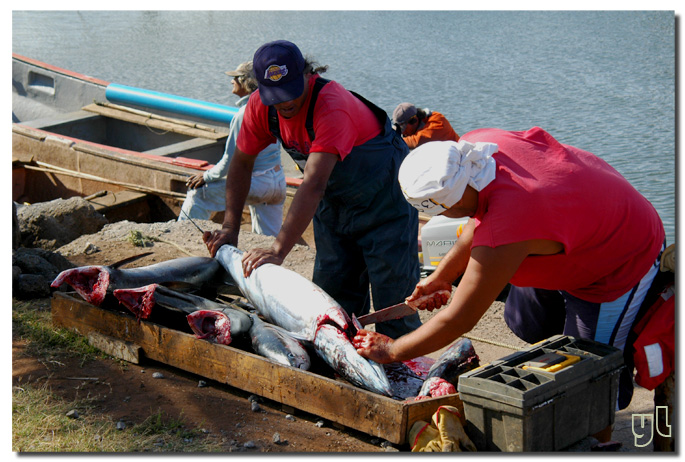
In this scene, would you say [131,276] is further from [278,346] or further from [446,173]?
[446,173]

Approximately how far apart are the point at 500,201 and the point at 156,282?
2857mm

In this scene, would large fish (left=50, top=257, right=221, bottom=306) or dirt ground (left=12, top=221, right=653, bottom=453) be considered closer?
dirt ground (left=12, top=221, right=653, bottom=453)

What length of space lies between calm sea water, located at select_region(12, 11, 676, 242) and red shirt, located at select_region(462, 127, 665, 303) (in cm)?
773

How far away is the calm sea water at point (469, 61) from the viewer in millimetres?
12844

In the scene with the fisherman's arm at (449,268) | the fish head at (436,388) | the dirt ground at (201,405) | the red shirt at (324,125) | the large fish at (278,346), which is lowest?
the dirt ground at (201,405)

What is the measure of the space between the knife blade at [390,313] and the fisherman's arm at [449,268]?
0.19m

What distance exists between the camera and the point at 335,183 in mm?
4508

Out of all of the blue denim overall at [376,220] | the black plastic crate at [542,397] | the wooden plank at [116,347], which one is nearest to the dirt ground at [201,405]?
the wooden plank at [116,347]

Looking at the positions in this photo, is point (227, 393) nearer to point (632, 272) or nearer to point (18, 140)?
point (632, 272)

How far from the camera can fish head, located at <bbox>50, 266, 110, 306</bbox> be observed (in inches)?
179

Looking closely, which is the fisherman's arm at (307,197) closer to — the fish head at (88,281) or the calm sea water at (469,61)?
the fish head at (88,281)

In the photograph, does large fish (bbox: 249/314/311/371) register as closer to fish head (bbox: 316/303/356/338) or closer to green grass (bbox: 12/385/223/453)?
fish head (bbox: 316/303/356/338)

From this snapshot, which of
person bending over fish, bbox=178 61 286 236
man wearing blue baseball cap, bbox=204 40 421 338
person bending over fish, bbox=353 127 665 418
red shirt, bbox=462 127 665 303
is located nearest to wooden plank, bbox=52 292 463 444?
person bending over fish, bbox=353 127 665 418

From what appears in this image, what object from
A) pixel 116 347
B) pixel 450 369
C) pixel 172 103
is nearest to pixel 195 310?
pixel 116 347
